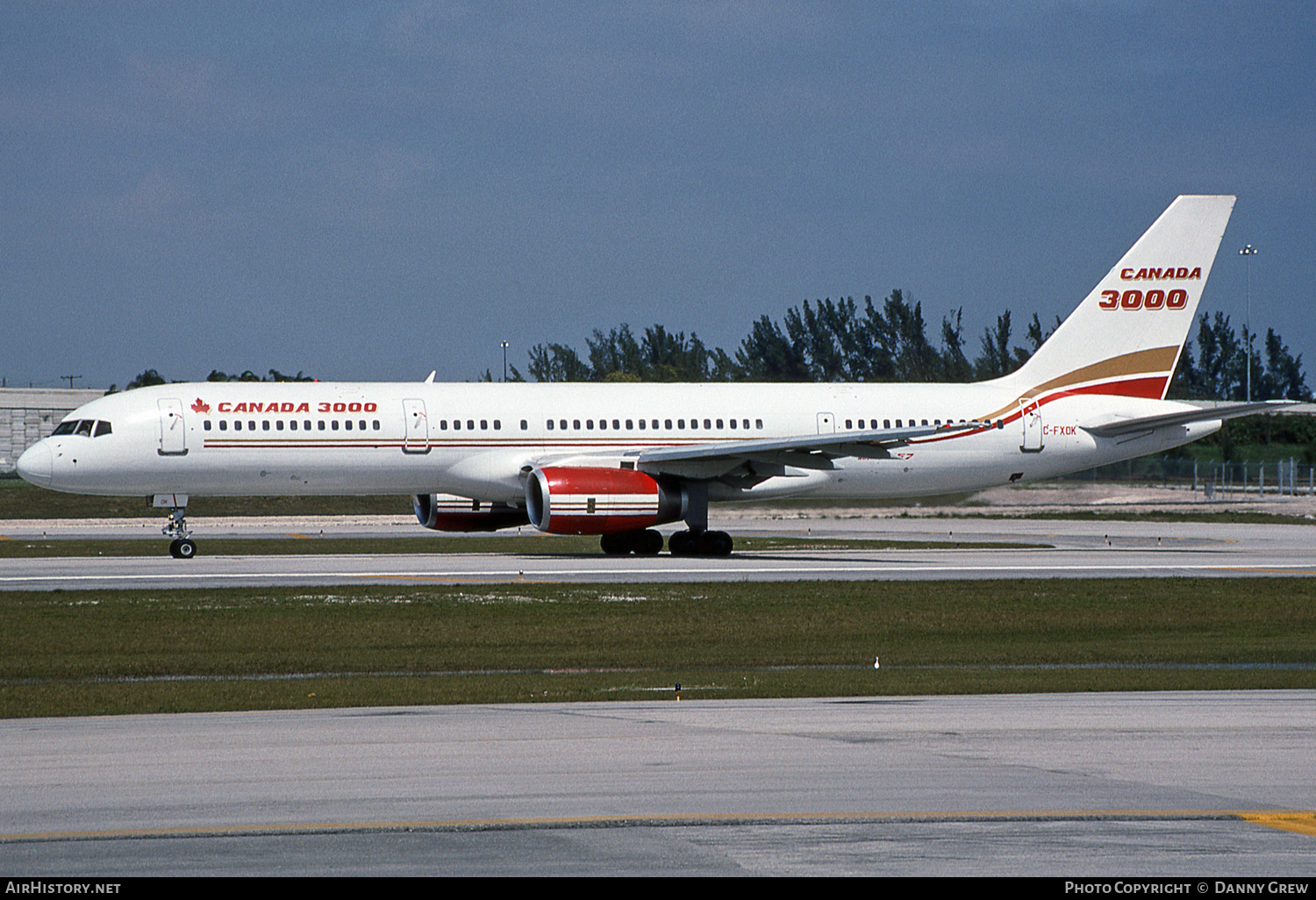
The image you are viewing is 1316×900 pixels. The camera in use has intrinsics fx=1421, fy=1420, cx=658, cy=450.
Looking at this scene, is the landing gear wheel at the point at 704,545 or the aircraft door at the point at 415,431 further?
the landing gear wheel at the point at 704,545

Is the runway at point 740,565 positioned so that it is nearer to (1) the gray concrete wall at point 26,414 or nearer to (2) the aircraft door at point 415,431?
(2) the aircraft door at point 415,431

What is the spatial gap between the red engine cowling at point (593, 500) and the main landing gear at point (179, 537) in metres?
7.80

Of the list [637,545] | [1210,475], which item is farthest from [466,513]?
[1210,475]

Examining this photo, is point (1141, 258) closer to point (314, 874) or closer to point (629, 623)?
point (629, 623)

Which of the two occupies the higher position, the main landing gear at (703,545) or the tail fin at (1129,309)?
the tail fin at (1129,309)

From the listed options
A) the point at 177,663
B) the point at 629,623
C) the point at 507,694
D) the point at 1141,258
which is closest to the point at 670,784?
the point at 507,694

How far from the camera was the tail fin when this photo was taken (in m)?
38.4

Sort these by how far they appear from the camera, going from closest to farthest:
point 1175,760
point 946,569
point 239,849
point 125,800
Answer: point 239,849 → point 125,800 → point 1175,760 → point 946,569

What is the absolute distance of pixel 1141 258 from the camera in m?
38.5

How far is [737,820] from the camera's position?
812 cm

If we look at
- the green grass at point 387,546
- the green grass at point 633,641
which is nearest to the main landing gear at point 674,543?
the green grass at point 387,546

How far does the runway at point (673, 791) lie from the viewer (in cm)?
734

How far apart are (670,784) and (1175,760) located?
11.7 ft

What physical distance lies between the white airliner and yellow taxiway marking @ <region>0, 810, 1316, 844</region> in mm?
23610
